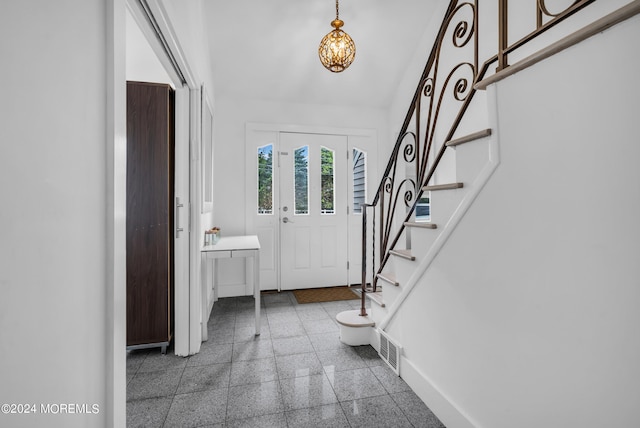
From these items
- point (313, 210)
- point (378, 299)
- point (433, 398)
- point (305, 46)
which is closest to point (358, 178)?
point (313, 210)

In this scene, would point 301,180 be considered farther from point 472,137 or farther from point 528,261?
point 528,261

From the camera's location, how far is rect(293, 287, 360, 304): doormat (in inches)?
139

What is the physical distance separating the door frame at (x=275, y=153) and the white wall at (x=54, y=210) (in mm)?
2872

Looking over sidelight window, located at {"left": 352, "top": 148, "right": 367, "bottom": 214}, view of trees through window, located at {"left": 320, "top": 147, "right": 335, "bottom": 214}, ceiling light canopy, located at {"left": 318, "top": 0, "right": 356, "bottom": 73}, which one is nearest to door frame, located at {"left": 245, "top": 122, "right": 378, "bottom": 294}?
sidelight window, located at {"left": 352, "top": 148, "right": 367, "bottom": 214}

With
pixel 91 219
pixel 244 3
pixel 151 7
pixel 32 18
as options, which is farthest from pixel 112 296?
pixel 244 3

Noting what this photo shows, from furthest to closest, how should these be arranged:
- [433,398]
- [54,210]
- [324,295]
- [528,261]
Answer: [324,295]
[433,398]
[528,261]
[54,210]

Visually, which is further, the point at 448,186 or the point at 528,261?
the point at 448,186

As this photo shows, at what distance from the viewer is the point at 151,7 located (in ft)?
4.43

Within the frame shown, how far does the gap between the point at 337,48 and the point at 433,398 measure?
2.66m

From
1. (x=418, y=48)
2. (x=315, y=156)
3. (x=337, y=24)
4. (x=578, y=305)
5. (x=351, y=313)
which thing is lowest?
(x=351, y=313)

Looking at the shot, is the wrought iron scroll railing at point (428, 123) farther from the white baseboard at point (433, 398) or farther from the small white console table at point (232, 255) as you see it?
the small white console table at point (232, 255)

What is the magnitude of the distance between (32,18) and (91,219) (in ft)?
1.53

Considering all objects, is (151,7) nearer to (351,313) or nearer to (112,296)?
(112,296)

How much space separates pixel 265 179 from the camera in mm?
3832
